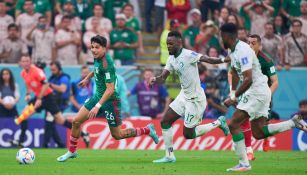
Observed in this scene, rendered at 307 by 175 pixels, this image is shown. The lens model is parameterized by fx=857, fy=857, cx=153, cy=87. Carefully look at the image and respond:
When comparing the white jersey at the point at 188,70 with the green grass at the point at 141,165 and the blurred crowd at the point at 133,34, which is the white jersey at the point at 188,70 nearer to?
the green grass at the point at 141,165

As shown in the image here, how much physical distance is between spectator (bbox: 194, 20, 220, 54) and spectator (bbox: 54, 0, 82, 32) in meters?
3.63

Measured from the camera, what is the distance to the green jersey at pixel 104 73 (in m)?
16.3

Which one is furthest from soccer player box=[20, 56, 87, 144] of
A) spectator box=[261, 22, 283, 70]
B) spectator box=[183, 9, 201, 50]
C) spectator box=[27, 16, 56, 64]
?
spectator box=[261, 22, 283, 70]

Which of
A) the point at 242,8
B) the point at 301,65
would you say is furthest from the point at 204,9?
the point at 301,65

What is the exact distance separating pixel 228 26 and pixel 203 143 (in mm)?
10152

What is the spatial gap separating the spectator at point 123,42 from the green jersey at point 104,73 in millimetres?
9087

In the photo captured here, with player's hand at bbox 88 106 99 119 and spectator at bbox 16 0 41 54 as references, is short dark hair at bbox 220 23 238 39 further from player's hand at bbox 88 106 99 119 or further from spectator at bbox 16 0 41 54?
spectator at bbox 16 0 41 54

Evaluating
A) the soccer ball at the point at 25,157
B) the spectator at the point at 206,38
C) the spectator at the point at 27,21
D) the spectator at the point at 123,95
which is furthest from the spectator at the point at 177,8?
the soccer ball at the point at 25,157

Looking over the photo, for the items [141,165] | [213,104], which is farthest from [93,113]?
[213,104]

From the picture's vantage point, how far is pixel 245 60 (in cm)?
1427

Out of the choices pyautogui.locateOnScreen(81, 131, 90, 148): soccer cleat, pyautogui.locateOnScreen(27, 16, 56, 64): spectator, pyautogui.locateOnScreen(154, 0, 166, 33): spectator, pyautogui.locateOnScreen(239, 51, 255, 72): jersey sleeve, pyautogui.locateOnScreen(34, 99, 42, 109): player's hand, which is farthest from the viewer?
pyautogui.locateOnScreen(154, 0, 166, 33): spectator

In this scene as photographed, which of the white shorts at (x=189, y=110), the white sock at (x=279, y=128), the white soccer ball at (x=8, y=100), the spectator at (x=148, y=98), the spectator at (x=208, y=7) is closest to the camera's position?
the white sock at (x=279, y=128)

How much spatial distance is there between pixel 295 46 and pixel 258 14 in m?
1.59

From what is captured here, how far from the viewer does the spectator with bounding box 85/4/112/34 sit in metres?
25.5
